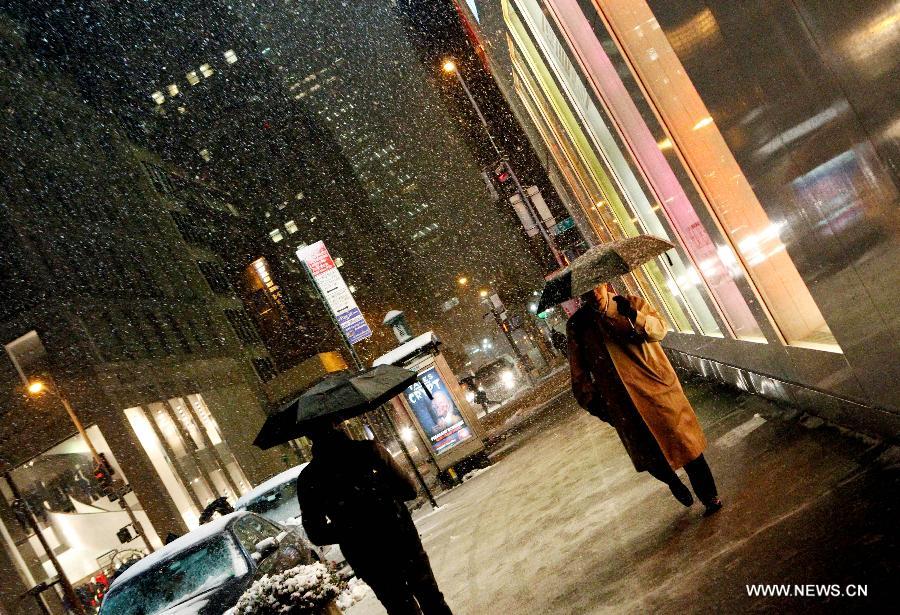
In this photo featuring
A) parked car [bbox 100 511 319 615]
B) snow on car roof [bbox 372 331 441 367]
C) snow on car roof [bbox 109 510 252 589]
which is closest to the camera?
parked car [bbox 100 511 319 615]

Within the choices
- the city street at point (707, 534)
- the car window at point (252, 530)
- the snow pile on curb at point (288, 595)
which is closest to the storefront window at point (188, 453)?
the car window at point (252, 530)

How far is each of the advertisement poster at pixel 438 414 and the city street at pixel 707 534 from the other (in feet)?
20.0

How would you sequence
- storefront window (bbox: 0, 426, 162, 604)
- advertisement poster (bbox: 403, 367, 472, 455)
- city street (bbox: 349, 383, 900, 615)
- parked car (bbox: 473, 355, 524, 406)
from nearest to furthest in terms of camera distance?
city street (bbox: 349, 383, 900, 615) → advertisement poster (bbox: 403, 367, 472, 455) → storefront window (bbox: 0, 426, 162, 604) → parked car (bbox: 473, 355, 524, 406)

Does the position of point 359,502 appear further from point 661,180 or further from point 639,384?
point 661,180

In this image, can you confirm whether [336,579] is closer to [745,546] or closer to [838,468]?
[745,546]

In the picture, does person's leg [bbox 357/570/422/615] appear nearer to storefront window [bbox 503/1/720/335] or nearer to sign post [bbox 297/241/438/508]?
storefront window [bbox 503/1/720/335]

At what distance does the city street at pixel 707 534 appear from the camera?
392cm

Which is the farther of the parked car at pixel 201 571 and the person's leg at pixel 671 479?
the parked car at pixel 201 571

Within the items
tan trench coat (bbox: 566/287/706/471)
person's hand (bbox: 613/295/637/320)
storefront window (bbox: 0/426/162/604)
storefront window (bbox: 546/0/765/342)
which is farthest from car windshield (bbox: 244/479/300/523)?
storefront window (bbox: 0/426/162/604)

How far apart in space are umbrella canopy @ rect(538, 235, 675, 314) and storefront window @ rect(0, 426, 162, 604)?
22832mm

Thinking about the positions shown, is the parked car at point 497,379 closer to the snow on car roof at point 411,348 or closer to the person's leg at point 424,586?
the snow on car roof at point 411,348

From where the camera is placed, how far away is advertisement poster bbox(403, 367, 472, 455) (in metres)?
16.1

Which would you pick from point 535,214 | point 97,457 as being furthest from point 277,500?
point 535,214

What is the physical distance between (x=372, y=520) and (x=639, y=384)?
2.47 m
